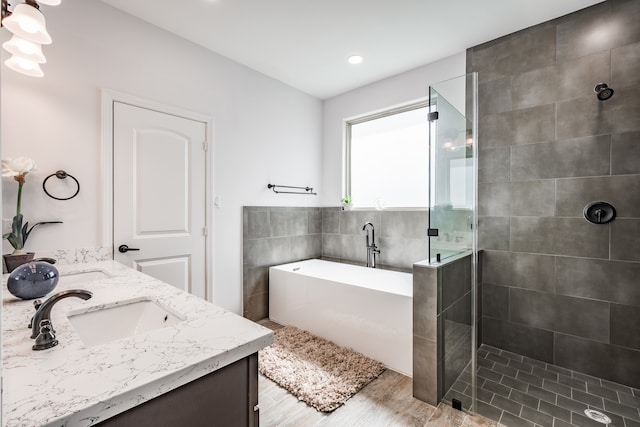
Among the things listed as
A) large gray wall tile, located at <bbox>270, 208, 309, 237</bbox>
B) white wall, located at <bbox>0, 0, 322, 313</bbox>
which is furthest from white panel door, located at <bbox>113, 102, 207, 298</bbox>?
large gray wall tile, located at <bbox>270, 208, 309, 237</bbox>

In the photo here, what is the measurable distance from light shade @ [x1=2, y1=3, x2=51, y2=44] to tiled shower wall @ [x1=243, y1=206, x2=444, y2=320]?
6.76 ft

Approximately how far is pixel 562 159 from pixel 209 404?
288cm

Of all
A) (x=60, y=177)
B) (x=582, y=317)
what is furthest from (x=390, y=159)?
(x=60, y=177)

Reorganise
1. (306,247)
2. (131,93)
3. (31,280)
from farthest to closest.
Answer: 1. (306,247)
2. (131,93)
3. (31,280)

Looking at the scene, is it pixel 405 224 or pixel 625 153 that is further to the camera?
pixel 405 224

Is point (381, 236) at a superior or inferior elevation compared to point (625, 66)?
inferior

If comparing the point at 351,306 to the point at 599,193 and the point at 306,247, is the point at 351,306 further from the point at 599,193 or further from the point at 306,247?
the point at 599,193

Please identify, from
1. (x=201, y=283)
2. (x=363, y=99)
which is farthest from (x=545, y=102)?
(x=201, y=283)

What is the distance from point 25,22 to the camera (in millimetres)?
1391

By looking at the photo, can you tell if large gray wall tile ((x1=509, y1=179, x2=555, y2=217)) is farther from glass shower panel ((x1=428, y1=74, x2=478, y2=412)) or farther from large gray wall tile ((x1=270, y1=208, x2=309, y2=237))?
large gray wall tile ((x1=270, y1=208, x2=309, y2=237))

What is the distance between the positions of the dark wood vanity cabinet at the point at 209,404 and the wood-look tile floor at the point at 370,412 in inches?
42.2

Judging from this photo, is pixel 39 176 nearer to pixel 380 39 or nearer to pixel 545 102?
pixel 380 39

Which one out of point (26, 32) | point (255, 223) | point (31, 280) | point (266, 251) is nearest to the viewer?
point (31, 280)

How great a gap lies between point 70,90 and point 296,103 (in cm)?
227
